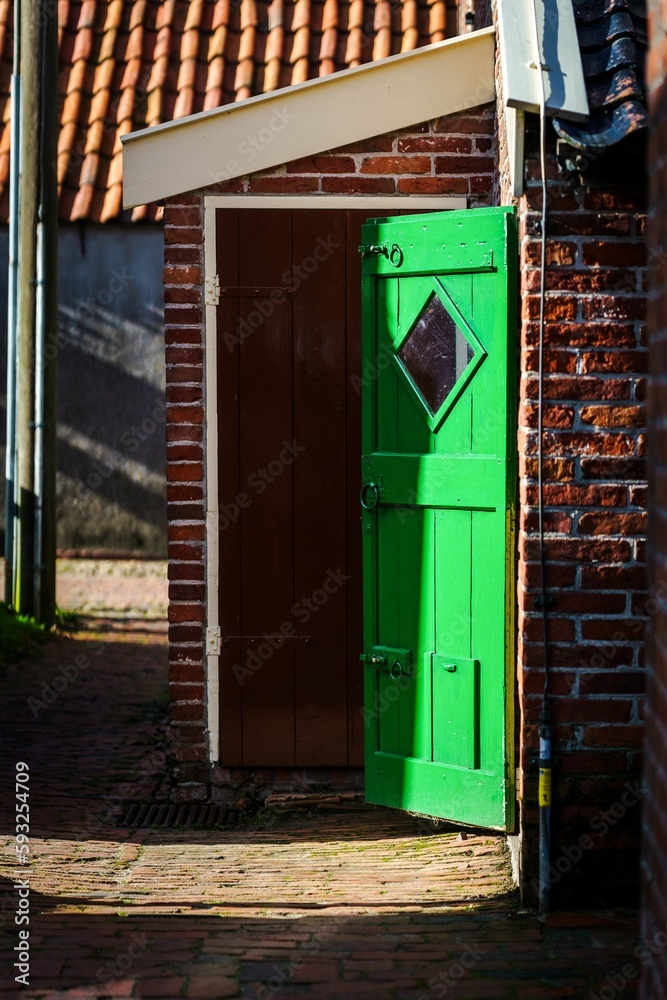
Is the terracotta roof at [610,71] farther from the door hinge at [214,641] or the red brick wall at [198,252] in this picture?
the door hinge at [214,641]

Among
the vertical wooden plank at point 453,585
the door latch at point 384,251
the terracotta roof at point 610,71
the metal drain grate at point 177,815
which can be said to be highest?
the terracotta roof at point 610,71

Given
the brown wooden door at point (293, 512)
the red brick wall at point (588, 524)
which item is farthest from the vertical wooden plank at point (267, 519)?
the red brick wall at point (588, 524)

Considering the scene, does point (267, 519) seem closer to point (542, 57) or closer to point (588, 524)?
point (588, 524)

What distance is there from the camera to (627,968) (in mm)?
3453

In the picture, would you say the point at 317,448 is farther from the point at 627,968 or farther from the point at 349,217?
the point at 627,968

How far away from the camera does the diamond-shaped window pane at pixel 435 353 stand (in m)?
4.35

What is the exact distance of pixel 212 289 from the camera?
5098 mm

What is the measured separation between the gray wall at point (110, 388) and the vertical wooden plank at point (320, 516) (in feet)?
20.5

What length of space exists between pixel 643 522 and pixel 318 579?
5.83ft

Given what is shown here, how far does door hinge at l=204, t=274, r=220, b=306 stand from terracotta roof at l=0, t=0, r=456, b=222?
19.7 ft

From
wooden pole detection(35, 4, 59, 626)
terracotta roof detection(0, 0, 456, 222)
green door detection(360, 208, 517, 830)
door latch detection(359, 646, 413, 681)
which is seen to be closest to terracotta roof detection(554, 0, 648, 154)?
green door detection(360, 208, 517, 830)

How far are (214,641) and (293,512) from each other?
2.22ft

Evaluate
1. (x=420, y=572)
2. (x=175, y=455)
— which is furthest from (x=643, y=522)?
(x=175, y=455)

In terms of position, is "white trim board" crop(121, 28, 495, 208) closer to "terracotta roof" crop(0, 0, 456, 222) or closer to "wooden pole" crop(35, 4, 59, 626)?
"wooden pole" crop(35, 4, 59, 626)
